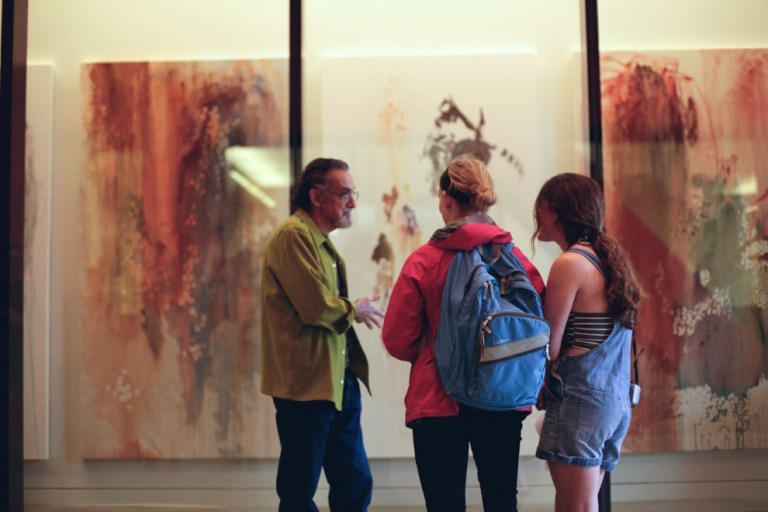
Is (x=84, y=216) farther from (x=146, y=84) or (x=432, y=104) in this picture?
(x=432, y=104)

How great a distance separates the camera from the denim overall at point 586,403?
7.87ft

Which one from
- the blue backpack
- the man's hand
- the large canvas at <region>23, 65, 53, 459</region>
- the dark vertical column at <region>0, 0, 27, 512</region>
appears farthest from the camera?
the large canvas at <region>23, 65, 53, 459</region>

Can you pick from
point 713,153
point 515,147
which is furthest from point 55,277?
point 713,153

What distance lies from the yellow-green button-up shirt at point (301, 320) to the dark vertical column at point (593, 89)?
66.2 inches

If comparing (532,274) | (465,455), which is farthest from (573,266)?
(465,455)

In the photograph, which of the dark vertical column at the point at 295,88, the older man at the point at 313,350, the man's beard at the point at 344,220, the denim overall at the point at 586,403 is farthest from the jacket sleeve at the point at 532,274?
the dark vertical column at the point at 295,88

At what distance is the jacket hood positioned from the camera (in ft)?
8.05

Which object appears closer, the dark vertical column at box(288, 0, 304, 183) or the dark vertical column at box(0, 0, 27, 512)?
the dark vertical column at box(0, 0, 27, 512)

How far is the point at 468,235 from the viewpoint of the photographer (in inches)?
96.7

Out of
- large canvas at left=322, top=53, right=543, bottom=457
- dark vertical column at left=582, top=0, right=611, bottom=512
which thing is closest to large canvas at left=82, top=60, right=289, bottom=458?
large canvas at left=322, top=53, right=543, bottom=457

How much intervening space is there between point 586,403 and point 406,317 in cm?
63

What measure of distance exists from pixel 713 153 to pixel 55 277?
11.9 feet

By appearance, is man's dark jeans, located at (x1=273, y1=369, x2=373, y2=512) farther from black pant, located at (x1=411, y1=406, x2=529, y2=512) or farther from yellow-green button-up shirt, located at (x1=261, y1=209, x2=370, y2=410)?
black pant, located at (x1=411, y1=406, x2=529, y2=512)

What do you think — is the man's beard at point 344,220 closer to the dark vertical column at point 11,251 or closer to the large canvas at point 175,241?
the large canvas at point 175,241
